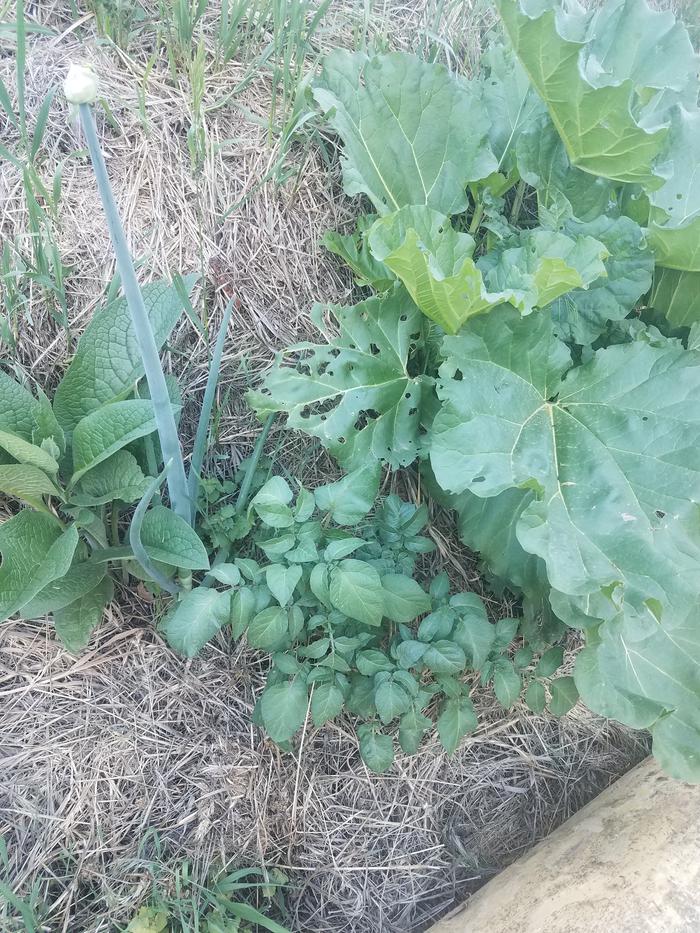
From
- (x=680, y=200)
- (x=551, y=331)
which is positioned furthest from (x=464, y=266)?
(x=680, y=200)

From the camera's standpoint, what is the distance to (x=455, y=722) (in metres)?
1.68

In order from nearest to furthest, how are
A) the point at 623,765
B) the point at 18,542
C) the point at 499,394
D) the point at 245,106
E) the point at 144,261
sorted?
the point at 18,542 < the point at 499,394 < the point at 144,261 < the point at 245,106 < the point at 623,765

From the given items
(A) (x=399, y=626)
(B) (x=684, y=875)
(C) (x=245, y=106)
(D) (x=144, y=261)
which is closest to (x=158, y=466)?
(D) (x=144, y=261)

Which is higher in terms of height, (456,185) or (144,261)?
(456,185)

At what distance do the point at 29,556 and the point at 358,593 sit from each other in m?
0.65

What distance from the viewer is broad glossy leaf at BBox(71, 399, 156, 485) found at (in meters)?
1.47

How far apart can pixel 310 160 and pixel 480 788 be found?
1.66 metres

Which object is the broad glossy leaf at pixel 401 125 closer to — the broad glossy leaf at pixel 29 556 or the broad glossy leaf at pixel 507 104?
the broad glossy leaf at pixel 507 104

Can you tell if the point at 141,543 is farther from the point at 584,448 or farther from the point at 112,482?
the point at 584,448

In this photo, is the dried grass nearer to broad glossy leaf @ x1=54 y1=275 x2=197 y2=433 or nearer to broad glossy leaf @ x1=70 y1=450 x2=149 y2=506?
broad glossy leaf @ x1=54 y1=275 x2=197 y2=433

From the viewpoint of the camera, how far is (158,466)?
1649mm

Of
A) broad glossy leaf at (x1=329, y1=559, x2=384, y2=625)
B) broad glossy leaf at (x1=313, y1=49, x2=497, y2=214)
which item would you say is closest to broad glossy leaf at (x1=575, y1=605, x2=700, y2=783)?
broad glossy leaf at (x1=329, y1=559, x2=384, y2=625)

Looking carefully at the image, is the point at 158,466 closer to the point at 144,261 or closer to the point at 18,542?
the point at 18,542

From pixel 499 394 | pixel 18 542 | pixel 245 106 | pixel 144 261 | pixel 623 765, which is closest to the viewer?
pixel 18 542
